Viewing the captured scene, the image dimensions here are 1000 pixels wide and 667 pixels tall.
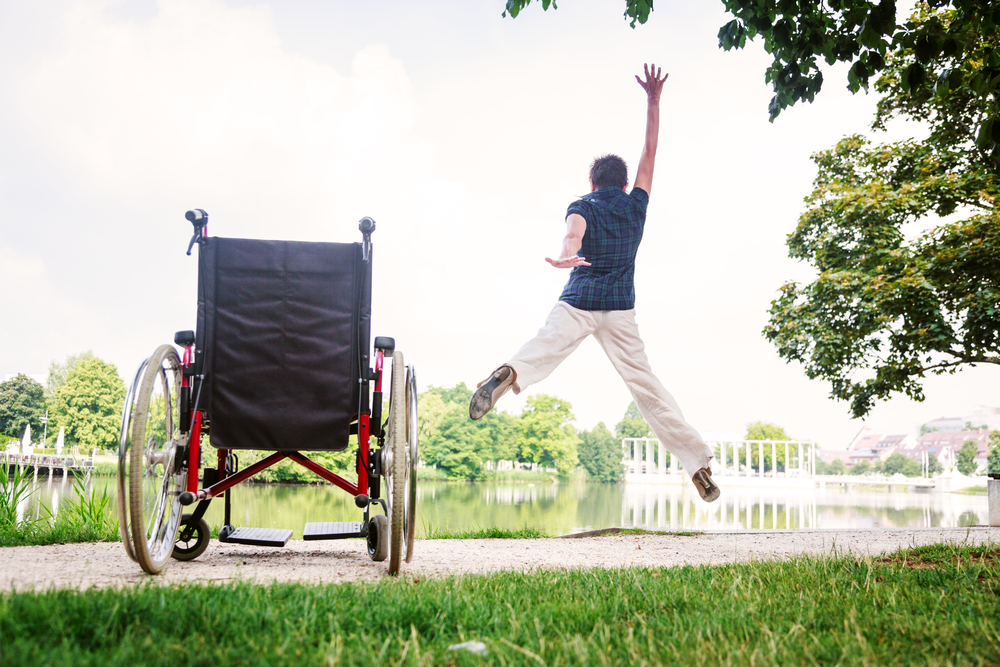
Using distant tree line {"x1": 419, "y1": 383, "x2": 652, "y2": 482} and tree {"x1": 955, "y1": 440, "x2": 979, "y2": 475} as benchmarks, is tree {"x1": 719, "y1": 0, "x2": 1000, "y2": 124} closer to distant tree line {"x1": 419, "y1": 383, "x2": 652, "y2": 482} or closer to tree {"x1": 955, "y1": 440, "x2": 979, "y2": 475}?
distant tree line {"x1": 419, "y1": 383, "x2": 652, "y2": 482}

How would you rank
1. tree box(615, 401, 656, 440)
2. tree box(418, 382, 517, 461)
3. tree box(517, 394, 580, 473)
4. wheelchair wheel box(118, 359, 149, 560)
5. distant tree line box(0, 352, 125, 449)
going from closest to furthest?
wheelchair wheel box(118, 359, 149, 560) < distant tree line box(0, 352, 125, 449) < tree box(418, 382, 517, 461) < tree box(517, 394, 580, 473) < tree box(615, 401, 656, 440)

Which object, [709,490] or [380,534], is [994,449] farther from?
[380,534]

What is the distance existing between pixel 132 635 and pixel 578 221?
2596mm

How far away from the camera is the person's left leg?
3.42 meters

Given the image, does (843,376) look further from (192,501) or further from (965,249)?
(192,501)

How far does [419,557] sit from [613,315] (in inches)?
56.6

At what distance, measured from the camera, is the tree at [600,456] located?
48219mm

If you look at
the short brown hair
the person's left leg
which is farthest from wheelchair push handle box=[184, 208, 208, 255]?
the short brown hair

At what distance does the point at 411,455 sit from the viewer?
8.05 ft

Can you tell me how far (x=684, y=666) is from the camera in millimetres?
1256

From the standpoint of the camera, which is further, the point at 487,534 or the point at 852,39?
the point at 487,534

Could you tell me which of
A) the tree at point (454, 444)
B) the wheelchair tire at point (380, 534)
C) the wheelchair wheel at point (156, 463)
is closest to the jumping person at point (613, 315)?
the wheelchair tire at point (380, 534)

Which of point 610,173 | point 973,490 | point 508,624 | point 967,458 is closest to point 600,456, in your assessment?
point 973,490

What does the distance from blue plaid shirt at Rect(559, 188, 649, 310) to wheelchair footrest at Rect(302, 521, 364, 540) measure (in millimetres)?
1435
